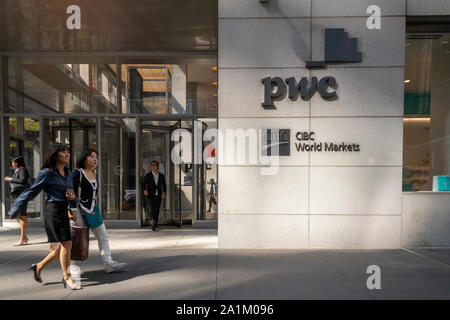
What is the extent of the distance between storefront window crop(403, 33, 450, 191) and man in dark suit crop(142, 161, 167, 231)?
6232 millimetres

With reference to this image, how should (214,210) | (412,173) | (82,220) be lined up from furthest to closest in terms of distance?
(214,210) < (412,173) < (82,220)

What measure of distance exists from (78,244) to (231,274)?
2.32 m

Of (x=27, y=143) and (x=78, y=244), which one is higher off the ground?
(x=27, y=143)

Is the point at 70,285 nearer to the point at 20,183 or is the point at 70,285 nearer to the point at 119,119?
the point at 20,183

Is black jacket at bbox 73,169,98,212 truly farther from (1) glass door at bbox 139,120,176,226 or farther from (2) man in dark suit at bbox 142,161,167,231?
(1) glass door at bbox 139,120,176,226

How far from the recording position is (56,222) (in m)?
3.67

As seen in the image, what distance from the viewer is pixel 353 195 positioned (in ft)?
19.2

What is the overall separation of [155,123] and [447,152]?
7.81 m

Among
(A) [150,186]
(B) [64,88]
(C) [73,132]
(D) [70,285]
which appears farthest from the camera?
(C) [73,132]

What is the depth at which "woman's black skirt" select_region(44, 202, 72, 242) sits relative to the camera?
3.67 metres

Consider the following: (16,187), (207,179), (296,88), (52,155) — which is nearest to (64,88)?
(16,187)

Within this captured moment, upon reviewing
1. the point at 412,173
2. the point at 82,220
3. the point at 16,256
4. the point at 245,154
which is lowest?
the point at 16,256

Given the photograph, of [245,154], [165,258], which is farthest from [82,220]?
[245,154]

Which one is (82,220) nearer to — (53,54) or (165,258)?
(165,258)
